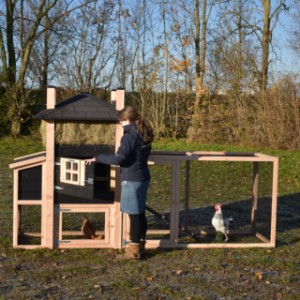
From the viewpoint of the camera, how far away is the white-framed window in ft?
21.0

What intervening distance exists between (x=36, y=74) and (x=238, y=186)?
15.3 meters

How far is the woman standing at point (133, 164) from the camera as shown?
6.05 meters

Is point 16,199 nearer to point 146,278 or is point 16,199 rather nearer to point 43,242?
point 43,242

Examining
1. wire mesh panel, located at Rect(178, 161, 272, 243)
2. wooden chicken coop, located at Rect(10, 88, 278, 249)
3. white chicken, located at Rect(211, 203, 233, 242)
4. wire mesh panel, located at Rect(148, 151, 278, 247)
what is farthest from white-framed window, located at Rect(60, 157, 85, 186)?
white chicken, located at Rect(211, 203, 233, 242)

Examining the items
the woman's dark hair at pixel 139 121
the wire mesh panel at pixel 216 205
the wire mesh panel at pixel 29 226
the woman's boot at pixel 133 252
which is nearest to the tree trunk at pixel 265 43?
the wire mesh panel at pixel 216 205

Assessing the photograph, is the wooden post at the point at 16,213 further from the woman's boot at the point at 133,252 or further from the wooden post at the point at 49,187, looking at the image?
the woman's boot at the point at 133,252

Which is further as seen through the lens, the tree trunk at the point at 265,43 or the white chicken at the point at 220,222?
the tree trunk at the point at 265,43

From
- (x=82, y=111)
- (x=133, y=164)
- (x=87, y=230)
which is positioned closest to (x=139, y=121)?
(x=133, y=164)

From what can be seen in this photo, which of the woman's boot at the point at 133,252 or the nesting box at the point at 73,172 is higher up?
the nesting box at the point at 73,172

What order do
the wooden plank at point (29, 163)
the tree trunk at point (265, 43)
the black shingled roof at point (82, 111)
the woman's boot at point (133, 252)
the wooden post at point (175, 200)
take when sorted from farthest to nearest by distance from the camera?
the tree trunk at point (265, 43), the wooden post at point (175, 200), the wooden plank at point (29, 163), the black shingled roof at point (82, 111), the woman's boot at point (133, 252)

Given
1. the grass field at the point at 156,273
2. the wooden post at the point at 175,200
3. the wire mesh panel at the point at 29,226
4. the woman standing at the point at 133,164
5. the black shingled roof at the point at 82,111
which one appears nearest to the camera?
the grass field at the point at 156,273

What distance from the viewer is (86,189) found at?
6.51 metres

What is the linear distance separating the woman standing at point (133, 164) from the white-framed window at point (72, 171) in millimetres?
307

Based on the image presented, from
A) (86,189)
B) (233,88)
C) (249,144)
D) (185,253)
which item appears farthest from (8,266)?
(233,88)
